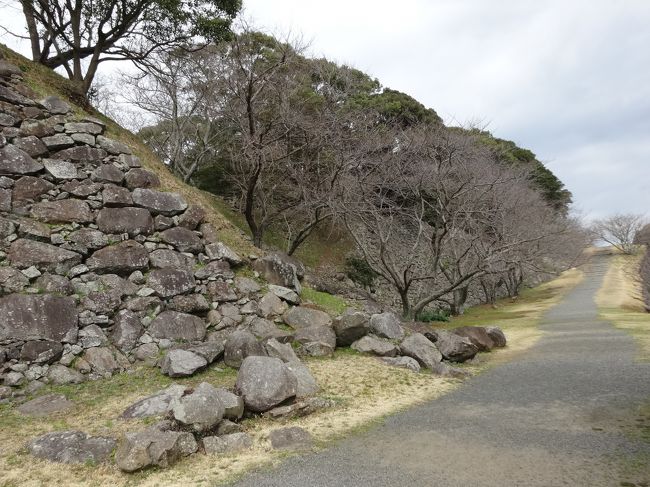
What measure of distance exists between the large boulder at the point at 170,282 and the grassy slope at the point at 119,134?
1.94 m

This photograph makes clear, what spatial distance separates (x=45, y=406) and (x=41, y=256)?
3.14 m

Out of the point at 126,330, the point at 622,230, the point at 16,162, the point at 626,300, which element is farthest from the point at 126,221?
the point at 622,230

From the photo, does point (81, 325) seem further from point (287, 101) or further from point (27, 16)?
point (287, 101)

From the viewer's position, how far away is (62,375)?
7285mm

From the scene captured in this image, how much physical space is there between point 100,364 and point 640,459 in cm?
798

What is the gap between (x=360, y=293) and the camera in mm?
19391

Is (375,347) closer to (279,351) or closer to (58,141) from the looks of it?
(279,351)

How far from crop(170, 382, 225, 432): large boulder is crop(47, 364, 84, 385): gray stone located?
9.10 ft

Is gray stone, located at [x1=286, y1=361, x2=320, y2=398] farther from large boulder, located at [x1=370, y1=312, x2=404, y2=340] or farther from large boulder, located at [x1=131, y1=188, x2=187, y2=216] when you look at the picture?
large boulder, located at [x1=131, y1=188, x2=187, y2=216]

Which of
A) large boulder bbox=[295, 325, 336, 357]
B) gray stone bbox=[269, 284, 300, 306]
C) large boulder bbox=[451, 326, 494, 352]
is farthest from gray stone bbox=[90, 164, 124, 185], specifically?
large boulder bbox=[451, 326, 494, 352]

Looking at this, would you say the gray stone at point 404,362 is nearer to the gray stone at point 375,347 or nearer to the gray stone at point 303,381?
the gray stone at point 375,347

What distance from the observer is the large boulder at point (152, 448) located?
187 inches

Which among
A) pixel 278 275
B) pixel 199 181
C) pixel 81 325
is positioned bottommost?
pixel 81 325

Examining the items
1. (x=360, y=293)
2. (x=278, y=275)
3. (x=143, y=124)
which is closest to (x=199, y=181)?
(x=143, y=124)
